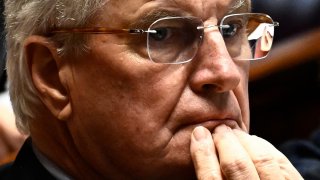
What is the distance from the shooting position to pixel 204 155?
61.3 inches

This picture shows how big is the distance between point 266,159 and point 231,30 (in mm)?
317

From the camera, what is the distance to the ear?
167 cm

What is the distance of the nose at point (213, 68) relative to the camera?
1.57 m

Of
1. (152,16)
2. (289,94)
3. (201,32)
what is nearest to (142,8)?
(152,16)

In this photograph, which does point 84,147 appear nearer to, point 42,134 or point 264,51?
point 42,134

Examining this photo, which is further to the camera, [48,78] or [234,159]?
[48,78]

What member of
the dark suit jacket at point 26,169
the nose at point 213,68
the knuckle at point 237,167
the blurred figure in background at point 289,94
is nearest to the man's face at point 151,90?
the nose at point 213,68

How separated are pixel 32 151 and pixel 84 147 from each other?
18cm

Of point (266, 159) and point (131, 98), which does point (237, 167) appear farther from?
point (131, 98)

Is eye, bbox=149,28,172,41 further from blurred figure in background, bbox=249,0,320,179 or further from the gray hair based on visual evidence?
blurred figure in background, bbox=249,0,320,179

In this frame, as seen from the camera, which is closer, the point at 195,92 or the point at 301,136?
the point at 195,92

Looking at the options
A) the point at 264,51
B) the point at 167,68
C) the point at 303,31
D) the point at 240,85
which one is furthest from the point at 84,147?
the point at 303,31

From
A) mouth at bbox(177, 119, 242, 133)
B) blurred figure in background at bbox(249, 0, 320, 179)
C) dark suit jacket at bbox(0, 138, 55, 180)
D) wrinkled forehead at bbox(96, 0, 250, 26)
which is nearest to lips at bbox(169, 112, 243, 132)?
mouth at bbox(177, 119, 242, 133)

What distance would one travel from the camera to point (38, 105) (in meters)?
1.74
